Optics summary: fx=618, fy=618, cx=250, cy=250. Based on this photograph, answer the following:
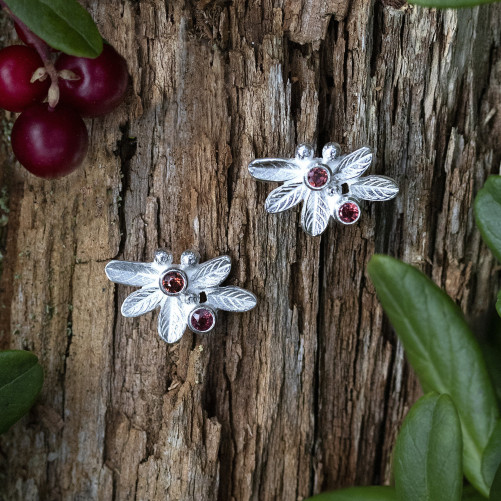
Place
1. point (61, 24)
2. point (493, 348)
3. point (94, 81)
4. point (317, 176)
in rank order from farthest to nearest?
point (493, 348)
point (317, 176)
point (94, 81)
point (61, 24)

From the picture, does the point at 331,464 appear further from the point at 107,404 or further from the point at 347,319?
the point at 107,404

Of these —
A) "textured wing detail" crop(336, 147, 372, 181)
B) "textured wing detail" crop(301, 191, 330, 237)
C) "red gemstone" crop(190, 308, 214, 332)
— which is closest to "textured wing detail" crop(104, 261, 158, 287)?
"red gemstone" crop(190, 308, 214, 332)

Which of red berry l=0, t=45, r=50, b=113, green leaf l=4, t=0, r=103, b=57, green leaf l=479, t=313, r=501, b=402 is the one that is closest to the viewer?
green leaf l=4, t=0, r=103, b=57

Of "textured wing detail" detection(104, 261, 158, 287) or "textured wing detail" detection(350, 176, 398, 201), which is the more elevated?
"textured wing detail" detection(350, 176, 398, 201)

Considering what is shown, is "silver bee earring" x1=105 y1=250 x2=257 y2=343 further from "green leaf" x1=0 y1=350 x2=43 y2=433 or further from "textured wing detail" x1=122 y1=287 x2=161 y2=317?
"green leaf" x1=0 y1=350 x2=43 y2=433

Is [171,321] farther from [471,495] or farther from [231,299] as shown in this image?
[471,495]

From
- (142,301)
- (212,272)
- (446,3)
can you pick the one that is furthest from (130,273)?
(446,3)

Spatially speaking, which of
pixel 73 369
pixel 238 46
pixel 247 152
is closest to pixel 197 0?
pixel 238 46
